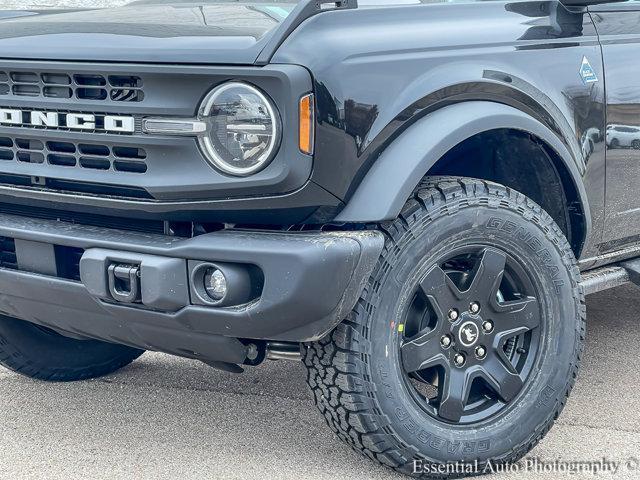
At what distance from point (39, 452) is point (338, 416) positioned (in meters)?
1.03

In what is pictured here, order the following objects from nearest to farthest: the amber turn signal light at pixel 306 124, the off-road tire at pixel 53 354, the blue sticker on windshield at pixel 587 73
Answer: the amber turn signal light at pixel 306 124 < the blue sticker on windshield at pixel 587 73 < the off-road tire at pixel 53 354

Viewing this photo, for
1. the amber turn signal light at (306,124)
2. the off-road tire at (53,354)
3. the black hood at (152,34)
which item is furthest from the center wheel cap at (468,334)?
the off-road tire at (53,354)

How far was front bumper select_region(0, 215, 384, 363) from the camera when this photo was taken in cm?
243

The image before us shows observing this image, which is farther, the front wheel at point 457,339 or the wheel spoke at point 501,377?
the wheel spoke at point 501,377

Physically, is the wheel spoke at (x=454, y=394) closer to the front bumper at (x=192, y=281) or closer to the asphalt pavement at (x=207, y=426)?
the asphalt pavement at (x=207, y=426)

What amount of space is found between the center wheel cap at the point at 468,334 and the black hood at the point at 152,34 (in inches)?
40.2

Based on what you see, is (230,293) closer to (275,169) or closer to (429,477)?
(275,169)

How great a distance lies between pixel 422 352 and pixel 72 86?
4.05 ft

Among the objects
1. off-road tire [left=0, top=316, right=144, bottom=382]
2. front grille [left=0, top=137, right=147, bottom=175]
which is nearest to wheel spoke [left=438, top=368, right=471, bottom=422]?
front grille [left=0, top=137, right=147, bottom=175]

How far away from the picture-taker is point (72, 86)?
8.60 feet

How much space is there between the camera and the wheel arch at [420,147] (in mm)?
2527

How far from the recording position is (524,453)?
2.99m

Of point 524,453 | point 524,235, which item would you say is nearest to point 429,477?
point 524,453

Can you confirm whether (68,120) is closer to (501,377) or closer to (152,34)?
(152,34)
